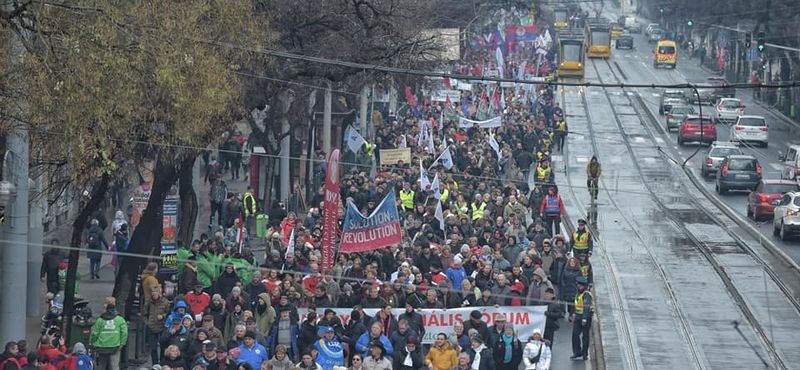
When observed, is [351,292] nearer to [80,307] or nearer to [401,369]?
[401,369]

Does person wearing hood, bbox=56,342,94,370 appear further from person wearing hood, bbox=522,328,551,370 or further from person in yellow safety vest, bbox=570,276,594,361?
person in yellow safety vest, bbox=570,276,594,361

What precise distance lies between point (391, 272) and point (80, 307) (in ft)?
17.6

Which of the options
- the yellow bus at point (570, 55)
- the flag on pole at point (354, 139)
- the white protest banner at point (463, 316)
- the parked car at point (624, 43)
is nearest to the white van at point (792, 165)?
the flag on pole at point (354, 139)

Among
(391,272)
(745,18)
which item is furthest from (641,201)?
(745,18)

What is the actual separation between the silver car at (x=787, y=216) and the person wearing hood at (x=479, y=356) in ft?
59.2

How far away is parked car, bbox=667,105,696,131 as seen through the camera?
6050cm

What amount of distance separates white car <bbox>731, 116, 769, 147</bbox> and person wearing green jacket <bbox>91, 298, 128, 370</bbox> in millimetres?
41461

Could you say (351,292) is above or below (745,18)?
below

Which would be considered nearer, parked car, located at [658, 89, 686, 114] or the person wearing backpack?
the person wearing backpack

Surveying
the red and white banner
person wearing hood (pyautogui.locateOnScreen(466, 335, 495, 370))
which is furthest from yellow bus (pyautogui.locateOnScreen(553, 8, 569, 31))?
person wearing hood (pyautogui.locateOnScreen(466, 335, 495, 370))

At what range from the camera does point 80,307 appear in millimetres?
20266

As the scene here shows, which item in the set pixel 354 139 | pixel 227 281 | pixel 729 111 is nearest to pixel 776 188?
pixel 354 139

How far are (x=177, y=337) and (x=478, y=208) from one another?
13.0 metres

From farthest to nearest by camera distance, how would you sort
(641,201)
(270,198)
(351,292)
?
1. (641,201)
2. (270,198)
3. (351,292)
